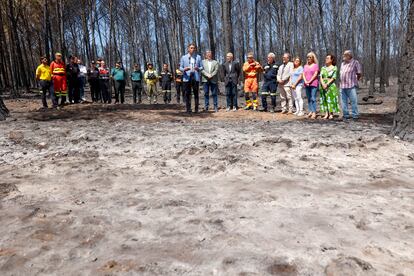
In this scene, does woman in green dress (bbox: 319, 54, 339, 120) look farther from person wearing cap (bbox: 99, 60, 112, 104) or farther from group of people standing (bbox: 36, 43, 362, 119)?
person wearing cap (bbox: 99, 60, 112, 104)

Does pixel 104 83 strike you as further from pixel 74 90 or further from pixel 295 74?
pixel 295 74

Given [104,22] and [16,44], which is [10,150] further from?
[104,22]

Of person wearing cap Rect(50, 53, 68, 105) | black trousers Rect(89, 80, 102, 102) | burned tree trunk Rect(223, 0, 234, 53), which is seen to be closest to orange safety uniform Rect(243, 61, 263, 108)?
burned tree trunk Rect(223, 0, 234, 53)

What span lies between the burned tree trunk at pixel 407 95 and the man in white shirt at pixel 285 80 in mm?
3685

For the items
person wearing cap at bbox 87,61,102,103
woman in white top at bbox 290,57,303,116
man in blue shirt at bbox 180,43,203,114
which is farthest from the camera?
person wearing cap at bbox 87,61,102,103

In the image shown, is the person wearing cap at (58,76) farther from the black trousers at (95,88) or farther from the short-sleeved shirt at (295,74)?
the short-sleeved shirt at (295,74)

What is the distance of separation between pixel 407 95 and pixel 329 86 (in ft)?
8.62

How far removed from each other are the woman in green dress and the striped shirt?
0.20 meters

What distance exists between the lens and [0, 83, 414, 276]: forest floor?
2.34 meters

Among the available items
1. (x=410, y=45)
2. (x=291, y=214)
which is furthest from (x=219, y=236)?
(x=410, y=45)

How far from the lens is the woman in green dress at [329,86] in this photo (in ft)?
26.8

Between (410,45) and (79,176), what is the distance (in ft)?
17.1

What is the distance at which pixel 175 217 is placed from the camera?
305 cm

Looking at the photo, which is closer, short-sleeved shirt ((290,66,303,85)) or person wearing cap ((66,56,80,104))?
short-sleeved shirt ((290,66,303,85))
